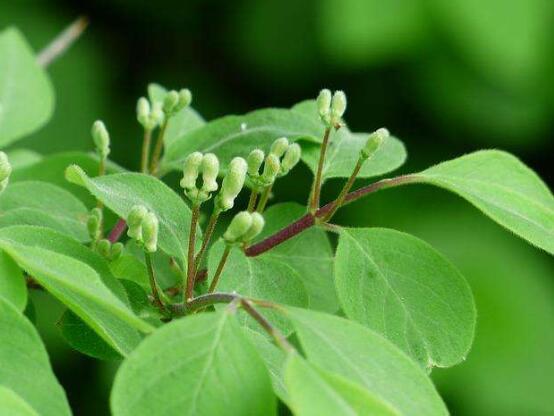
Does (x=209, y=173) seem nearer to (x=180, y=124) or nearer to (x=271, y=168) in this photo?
(x=271, y=168)

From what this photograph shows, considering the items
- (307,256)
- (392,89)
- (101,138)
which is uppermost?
(101,138)

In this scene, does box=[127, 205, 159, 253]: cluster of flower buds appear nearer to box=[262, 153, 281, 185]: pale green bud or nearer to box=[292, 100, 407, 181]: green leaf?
box=[262, 153, 281, 185]: pale green bud

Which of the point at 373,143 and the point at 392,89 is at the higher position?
the point at 373,143

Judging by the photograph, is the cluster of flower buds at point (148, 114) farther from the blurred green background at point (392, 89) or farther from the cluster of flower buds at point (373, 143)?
the blurred green background at point (392, 89)

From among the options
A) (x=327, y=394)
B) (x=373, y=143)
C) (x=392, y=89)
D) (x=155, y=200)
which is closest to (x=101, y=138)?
(x=155, y=200)

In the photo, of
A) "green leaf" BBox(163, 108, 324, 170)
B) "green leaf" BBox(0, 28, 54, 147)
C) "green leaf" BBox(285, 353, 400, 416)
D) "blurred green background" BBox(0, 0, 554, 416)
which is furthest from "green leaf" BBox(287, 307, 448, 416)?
"blurred green background" BBox(0, 0, 554, 416)

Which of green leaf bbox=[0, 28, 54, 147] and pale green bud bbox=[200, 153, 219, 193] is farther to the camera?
green leaf bbox=[0, 28, 54, 147]

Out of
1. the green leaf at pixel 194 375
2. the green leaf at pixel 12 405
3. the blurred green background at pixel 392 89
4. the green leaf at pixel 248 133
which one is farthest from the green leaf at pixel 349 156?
the blurred green background at pixel 392 89

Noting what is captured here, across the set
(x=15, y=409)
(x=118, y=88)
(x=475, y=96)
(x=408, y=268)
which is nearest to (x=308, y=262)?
(x=408, y=268)
